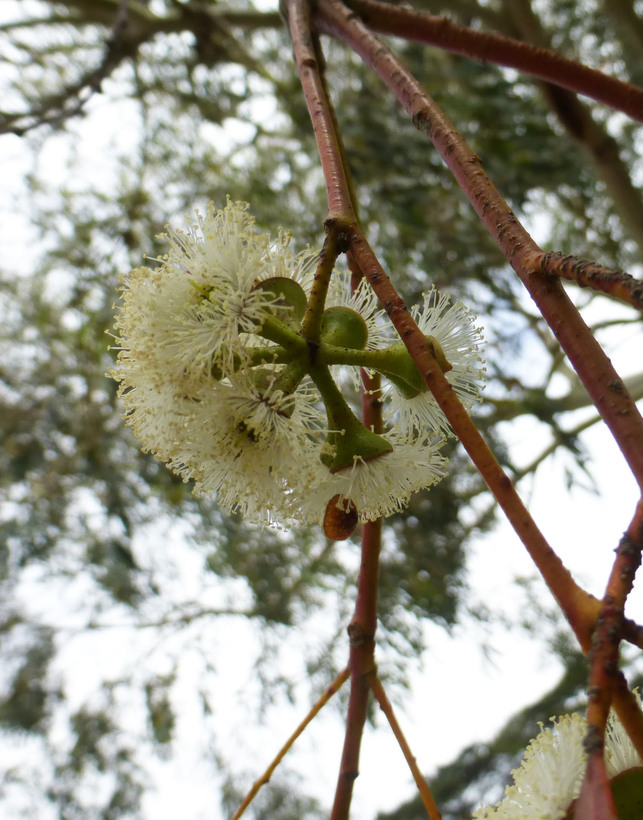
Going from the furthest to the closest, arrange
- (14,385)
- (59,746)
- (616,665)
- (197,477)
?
(59,746), (14,385), (197,477), (616,665)

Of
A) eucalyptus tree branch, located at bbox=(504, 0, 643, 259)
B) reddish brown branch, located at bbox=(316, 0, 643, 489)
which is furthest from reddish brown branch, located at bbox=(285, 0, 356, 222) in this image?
eucalyptus tree branch, located at bbox=(504, 0, 643, 259)

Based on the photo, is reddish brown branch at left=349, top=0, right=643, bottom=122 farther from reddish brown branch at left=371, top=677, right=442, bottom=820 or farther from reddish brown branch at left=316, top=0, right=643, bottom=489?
reddish brown branch at left=371, top=677, right=442, bottom=820

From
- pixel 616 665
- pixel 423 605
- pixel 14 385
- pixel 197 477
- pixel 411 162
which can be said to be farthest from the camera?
pixel 14 385

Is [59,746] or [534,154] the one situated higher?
[534,154]

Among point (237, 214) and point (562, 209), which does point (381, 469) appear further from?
point (562, 209)

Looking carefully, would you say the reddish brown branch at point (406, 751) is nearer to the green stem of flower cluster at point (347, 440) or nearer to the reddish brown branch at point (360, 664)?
the reddish brown branch at point (360, 664)

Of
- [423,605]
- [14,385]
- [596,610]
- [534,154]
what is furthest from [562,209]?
[596,610]

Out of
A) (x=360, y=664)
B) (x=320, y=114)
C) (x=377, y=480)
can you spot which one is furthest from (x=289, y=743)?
(x=320, y=114)
